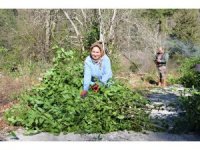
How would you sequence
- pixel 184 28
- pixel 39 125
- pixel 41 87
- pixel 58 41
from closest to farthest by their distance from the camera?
pixel 39 125 → pixel 41 87 → pixel 58 41 → pixel 184 28

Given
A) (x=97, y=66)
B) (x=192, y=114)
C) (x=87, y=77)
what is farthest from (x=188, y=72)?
(x=192, y=114)

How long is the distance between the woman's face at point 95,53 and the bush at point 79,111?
0.39 metres

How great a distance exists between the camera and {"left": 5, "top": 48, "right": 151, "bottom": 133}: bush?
5.71 m

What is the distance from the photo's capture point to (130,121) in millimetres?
5902

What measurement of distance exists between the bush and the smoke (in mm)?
7708

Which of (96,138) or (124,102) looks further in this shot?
(124,102)

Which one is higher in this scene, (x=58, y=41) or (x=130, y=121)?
(x=58, y=41)

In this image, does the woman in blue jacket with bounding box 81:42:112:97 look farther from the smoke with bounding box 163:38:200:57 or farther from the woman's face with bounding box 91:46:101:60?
the smoke with bounding box 163:38:200:57

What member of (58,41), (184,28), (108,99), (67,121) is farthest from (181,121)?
(184,28)

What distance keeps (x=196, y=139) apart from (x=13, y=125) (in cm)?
211

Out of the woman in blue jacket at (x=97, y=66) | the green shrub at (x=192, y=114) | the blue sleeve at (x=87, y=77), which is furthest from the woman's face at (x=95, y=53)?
the green shrub at (x=192, y=114)

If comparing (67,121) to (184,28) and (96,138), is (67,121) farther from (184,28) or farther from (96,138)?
(184,28)

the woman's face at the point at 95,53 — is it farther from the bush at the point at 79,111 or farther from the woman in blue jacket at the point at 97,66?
the bush at the point at 79,111

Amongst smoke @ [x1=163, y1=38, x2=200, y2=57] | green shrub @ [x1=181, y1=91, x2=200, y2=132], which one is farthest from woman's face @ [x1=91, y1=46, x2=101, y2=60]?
smoke @ [x1=163, y1=38, x2=200, y2=57]
